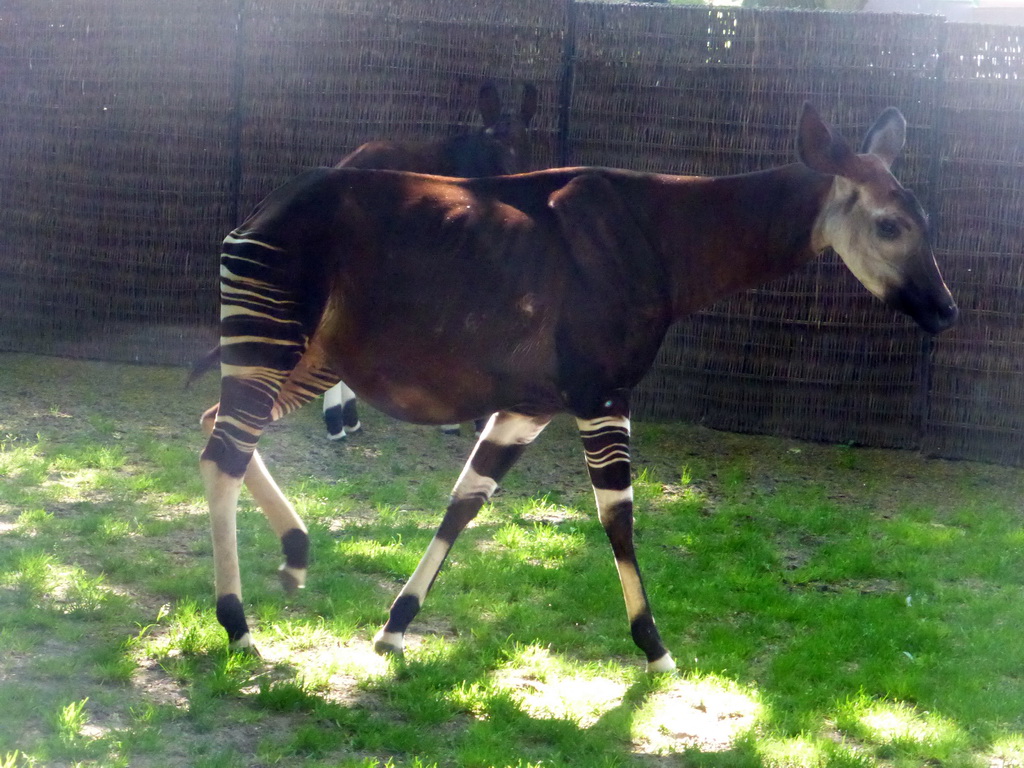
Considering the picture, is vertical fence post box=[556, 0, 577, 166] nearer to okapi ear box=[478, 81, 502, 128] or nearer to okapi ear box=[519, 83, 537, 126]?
okapi ear box=[519, 83, 537, 126]

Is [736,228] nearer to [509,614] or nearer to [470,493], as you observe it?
[470,493]

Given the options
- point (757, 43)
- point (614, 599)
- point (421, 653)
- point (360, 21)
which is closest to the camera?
point (421, 653)

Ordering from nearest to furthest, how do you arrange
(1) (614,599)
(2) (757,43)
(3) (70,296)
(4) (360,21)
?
(1) (614,599) < (2) (757,43) < (4) (360,21) < (3) (70,296)

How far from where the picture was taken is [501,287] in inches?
133

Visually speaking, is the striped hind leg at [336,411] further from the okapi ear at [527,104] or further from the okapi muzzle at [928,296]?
the okapi muzzle at [928,296]

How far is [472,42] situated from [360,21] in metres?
0.71

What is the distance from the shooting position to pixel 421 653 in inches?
137

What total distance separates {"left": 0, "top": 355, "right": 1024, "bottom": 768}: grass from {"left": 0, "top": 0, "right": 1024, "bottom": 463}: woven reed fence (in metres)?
0.58

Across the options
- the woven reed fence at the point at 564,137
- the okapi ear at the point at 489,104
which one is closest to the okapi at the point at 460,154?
the okapi ear at the point at 489,104

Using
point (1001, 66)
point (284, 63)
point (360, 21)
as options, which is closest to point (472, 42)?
point (360, 21)

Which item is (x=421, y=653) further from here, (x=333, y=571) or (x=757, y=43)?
(x=757, y=43)

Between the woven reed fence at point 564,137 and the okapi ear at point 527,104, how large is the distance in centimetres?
43

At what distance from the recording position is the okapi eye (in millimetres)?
3420

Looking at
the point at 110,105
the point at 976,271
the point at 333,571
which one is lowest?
the point at 333,571
